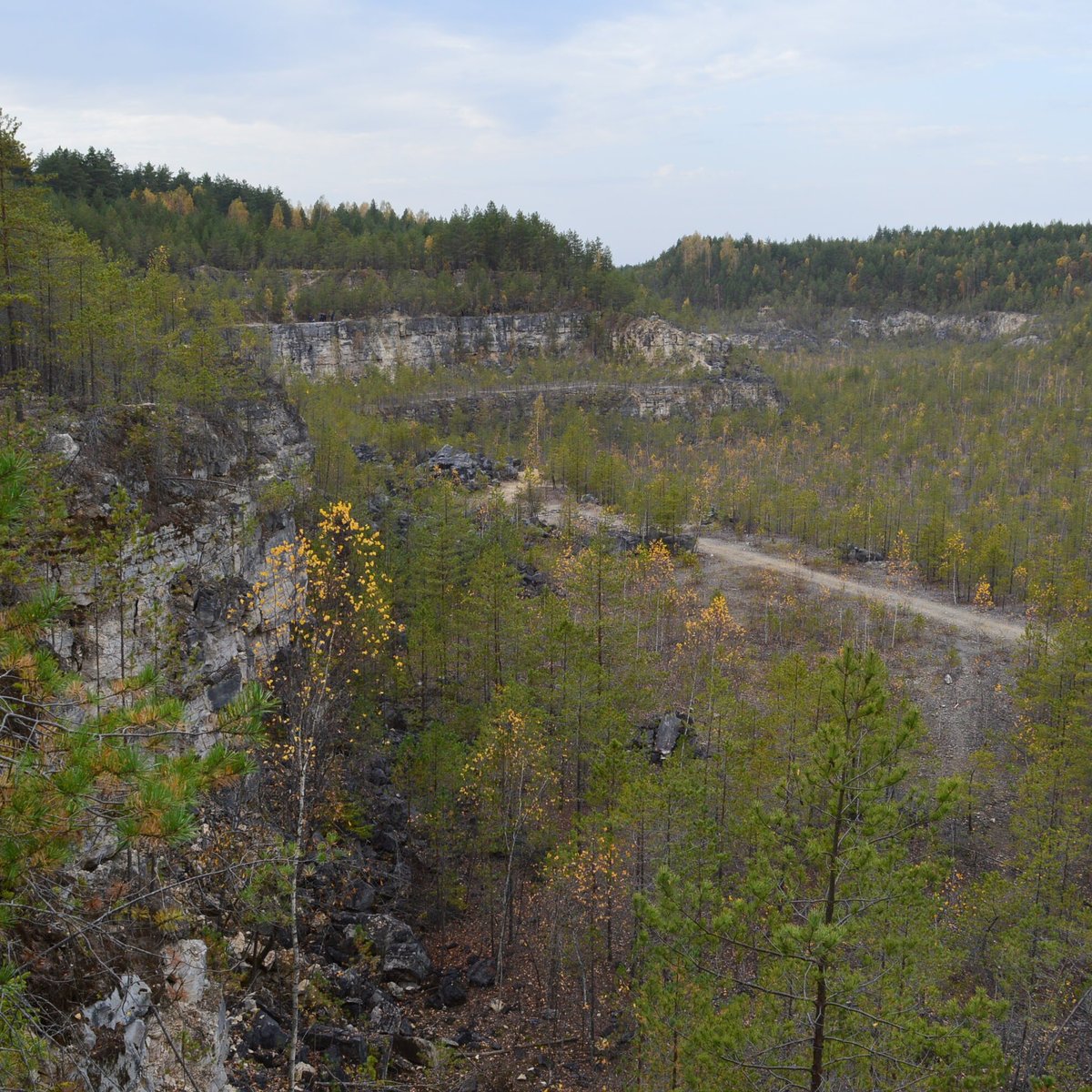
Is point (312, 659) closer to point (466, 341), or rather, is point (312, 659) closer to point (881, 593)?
point (881, 593)

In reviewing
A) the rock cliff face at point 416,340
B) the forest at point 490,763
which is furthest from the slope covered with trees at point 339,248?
the forest at point 490,763

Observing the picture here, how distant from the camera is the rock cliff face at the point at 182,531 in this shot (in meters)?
16.5

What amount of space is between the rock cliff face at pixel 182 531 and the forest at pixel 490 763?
0.14m

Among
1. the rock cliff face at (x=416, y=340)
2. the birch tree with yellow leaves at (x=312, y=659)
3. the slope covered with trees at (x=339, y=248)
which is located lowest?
the birch tree with yellow leaves at (x=312, y=659)

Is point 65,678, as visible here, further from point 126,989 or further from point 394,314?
point 394,314

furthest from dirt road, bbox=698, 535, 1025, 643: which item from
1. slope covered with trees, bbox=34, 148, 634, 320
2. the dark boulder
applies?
slope covered with trees, bbox=34, 148, 634, 320

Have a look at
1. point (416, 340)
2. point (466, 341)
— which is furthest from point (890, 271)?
point (416, 340)

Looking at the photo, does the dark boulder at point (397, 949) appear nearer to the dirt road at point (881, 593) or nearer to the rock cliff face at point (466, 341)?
the dirt road at point (881, 593)

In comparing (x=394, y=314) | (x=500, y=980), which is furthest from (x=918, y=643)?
(x=394, y=314)

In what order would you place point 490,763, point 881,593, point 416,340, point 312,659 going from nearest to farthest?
point 312,659 < point 490,763 < point 881,593 < point 416,340

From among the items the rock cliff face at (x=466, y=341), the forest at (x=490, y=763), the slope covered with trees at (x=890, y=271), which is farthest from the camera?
the slope covered with trees at (x=890, y=271)

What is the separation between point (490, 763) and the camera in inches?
835

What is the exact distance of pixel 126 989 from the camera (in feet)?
24.7

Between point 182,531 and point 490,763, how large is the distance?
10756 millimetres
